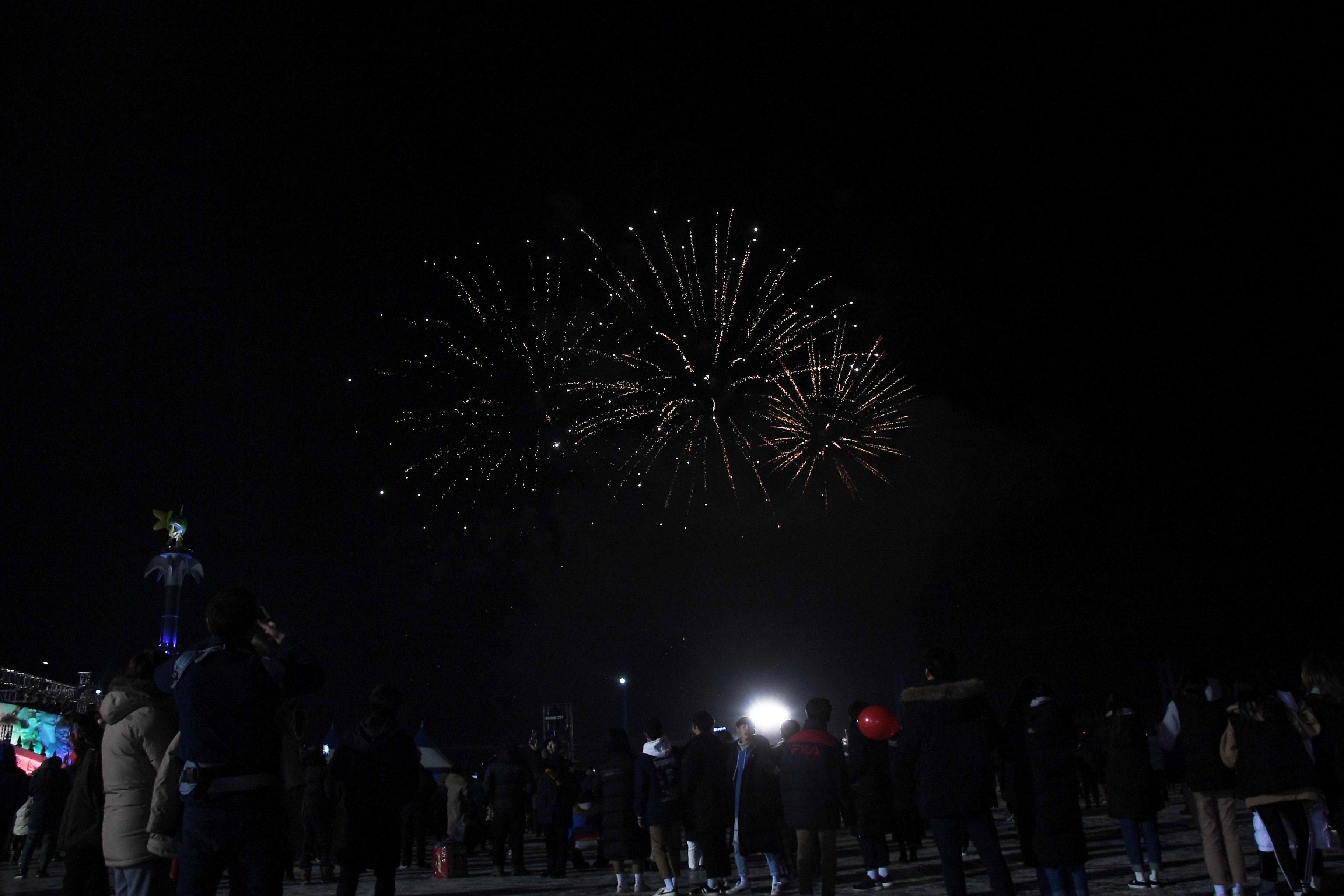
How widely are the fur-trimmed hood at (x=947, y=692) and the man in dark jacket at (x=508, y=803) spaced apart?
29.9 ft

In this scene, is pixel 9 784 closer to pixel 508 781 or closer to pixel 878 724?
pixel 508 781

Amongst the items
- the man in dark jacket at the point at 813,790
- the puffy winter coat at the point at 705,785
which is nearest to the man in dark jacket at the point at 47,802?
the puffy winter coat at the point at 705,785

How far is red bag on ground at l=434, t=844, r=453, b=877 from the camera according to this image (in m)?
13.3

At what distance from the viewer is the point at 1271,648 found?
31.5 m

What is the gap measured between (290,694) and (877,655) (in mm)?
37068

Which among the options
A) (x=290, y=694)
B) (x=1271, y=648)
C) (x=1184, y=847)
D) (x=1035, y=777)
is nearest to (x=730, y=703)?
(x=1271, y=648)

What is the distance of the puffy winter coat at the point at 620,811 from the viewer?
33.5 ft

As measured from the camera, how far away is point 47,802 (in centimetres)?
1309

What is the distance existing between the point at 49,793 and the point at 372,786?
366 inches

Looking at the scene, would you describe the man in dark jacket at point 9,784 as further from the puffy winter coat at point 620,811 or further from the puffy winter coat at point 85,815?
the puffy winter coat at point 620,811

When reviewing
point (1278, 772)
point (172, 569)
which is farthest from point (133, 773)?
point (172, 569)

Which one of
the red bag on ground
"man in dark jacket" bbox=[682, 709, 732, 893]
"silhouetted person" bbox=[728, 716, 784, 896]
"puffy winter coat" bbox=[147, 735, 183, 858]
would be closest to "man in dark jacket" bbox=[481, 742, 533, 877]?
the red bag on ground

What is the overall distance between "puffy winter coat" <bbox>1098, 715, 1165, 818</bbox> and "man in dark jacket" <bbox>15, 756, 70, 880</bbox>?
13.0m

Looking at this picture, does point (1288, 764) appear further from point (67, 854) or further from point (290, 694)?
point (67, 854)
